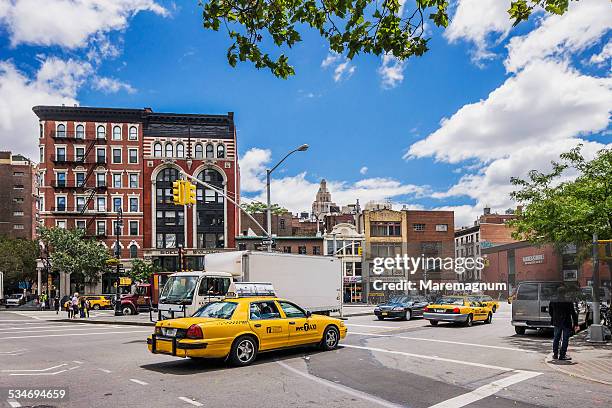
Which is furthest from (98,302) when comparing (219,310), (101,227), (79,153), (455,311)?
(219,310)

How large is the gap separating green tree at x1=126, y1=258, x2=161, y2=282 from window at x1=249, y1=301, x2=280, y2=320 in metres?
50.6

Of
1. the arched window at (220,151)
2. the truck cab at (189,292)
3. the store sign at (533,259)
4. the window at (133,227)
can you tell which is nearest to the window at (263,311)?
the truck cab at (189,292)

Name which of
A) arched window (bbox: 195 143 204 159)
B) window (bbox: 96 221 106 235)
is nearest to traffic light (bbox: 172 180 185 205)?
arched window (bbox: 195 143 204 159)

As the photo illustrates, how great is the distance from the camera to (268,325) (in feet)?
42.4

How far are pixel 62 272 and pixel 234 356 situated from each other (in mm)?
58098

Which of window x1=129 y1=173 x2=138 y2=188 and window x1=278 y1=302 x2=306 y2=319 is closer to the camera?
window x1=278 y1=302 x2=306 y2=319

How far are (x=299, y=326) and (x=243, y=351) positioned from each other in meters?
1.95

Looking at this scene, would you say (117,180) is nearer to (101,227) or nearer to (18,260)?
(101,227)

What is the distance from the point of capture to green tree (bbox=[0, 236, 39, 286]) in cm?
6794

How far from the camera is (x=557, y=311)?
13.2 m

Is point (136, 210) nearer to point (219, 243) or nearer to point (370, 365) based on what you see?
point (219, 243)

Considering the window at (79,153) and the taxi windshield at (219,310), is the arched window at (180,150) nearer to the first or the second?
the window at (79,153)

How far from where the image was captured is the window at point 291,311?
13.8 m

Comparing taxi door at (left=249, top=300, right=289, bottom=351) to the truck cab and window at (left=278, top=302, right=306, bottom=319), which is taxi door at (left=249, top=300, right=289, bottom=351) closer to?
window at (left=278, top=302, right=306, bottom=319)
